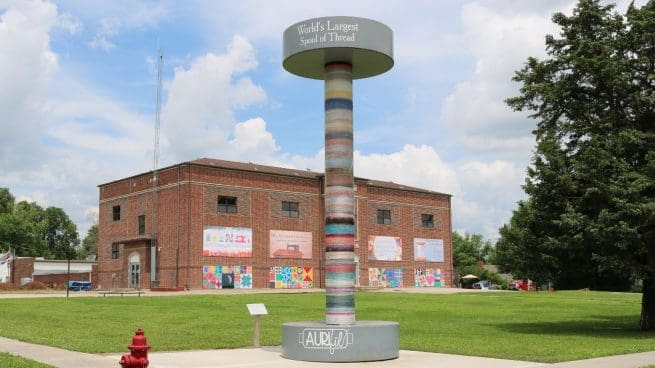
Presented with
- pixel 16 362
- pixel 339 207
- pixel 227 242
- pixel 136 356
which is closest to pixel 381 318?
pixel 339 207

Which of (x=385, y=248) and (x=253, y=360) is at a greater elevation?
(x=385, y=248)

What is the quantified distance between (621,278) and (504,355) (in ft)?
28.7

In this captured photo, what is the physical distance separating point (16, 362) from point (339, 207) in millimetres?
6958

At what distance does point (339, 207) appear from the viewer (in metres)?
16.3

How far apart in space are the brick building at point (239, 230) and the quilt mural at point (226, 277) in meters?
0.07

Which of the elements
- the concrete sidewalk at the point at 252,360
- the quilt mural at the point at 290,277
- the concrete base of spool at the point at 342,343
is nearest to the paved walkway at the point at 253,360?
the concrete sidewalk at the point at 252,360

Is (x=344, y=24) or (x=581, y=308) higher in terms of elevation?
(x=344, y=24)

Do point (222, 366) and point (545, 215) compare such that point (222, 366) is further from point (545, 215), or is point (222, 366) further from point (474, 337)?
point (545, 215)

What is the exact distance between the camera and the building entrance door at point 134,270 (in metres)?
58.7

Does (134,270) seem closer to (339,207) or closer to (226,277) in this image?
(226,277)

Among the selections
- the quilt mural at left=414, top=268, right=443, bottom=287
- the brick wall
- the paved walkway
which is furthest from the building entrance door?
the paved walkway

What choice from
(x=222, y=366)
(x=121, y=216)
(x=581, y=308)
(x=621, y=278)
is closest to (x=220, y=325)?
(x=222, y=366)

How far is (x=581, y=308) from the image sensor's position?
36250 mm

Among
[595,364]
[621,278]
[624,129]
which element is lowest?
[595,364]
